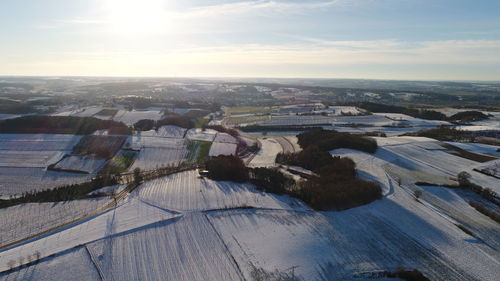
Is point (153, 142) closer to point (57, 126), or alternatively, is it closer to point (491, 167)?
point (57, 126)

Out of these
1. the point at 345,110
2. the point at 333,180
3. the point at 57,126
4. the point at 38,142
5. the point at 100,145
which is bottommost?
the point at 100,145

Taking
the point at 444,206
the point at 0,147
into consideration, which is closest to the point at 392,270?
the point at 444,206

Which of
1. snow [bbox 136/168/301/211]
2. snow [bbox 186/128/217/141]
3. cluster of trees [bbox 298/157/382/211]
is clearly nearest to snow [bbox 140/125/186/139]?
snow [bbox 186/128/217/141]

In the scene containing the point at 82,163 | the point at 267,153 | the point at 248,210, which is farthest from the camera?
the point at 267,153

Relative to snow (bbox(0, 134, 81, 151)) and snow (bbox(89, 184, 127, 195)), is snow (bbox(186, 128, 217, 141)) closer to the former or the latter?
snow (bbox(0, 134, 81, 151))

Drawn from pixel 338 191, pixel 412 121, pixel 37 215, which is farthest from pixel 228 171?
pixel 412 121

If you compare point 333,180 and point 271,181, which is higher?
point 333,180

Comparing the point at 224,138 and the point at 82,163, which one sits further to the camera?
the point at 224,138

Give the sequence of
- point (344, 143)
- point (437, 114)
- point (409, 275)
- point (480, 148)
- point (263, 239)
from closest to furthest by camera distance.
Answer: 1. point (409, 275)
2. point (263, 239)
3. point (480, 148)
4. point (344, 143)
5. point (437, 114)
